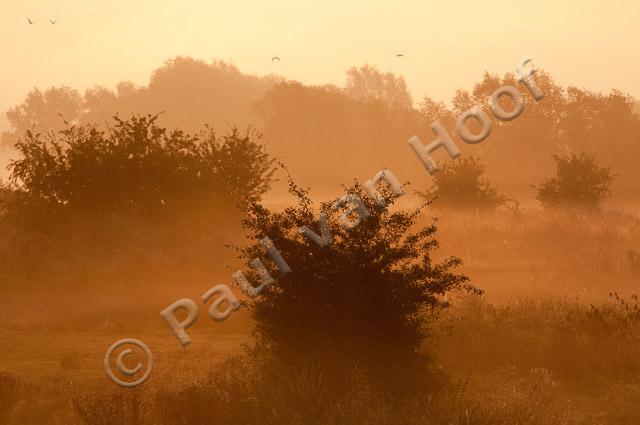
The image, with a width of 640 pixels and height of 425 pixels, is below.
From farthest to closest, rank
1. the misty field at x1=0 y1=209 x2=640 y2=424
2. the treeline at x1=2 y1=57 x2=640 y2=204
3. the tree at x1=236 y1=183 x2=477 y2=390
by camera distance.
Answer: the treeline at x1=2 y1=57 x2=640 y2=204 → the tree at x1=236 y1=183 x2=477 y2=390 → the misty field at x1=0 y1=209 x2=640 y2=424

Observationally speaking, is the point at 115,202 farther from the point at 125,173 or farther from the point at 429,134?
the point at 429,134

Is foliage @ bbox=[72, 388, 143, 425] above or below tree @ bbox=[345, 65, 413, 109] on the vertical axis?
below

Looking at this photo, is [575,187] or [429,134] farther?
[429,134]

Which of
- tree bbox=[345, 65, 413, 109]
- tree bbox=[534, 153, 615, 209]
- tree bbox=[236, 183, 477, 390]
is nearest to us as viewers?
tree bbox=[236, 183, 477, 390]

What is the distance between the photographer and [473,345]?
599 inches

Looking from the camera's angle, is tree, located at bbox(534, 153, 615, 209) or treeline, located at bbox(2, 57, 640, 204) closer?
tree, located at bbox(534, 153, 615, 209)

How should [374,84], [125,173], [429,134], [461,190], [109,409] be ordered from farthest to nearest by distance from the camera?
[374,84] → [429,134] → [461,190] → [125,173] → [109,409]

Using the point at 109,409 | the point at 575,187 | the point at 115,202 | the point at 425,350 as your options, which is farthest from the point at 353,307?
the point at 575,187

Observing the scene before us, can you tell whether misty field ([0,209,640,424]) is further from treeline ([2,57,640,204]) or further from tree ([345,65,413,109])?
tree ([345,65,413,109])

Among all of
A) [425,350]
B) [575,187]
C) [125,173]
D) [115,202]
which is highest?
[125,173]

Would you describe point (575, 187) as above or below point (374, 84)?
below

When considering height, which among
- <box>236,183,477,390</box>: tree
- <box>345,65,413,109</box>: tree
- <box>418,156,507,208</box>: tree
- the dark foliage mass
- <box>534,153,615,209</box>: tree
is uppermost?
<box>345,65,413,109</box>: tree

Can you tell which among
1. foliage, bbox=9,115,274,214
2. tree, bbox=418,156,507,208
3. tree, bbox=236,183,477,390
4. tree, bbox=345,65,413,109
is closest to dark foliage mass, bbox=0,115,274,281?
foliage, bbox=9,115,274,214

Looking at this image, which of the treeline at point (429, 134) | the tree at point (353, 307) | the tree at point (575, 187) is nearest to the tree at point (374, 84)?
the treeline at point (429, 134)
